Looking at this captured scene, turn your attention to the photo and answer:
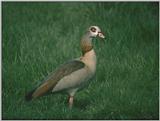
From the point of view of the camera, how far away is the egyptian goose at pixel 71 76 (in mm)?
11211

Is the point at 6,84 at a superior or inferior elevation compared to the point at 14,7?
inferior

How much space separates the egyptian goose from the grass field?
0.36 m

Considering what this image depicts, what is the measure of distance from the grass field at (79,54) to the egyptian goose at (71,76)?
1.18ft

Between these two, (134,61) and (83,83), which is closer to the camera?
(83,83)

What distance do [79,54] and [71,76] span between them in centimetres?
161

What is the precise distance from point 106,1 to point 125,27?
131 centimetres

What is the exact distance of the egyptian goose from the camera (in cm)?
1121

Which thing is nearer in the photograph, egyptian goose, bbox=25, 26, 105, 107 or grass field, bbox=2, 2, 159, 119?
egyptian goose, bbox=25, 26, 105, 107

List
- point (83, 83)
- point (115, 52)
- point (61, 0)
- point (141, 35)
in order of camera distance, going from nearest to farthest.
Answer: point (83, 83), point (115, 52), point (141, 35), point (61, 0)

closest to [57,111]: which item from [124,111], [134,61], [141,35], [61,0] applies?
[124,111]

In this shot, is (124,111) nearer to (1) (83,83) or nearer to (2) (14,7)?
(1) (83,83)

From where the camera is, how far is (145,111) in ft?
38.2

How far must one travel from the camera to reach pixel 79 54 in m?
12.9

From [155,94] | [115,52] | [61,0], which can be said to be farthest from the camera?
[61,0]
